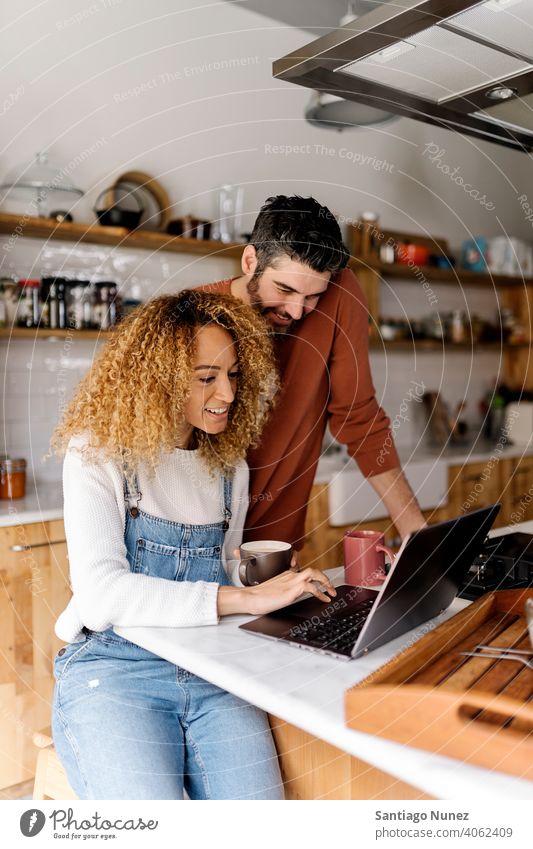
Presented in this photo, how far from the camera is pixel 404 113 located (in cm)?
141

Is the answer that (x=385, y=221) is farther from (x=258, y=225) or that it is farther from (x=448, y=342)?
(x=258, y=225)

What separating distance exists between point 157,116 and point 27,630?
177 centimetres

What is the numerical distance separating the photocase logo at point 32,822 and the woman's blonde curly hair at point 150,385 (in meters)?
0.49

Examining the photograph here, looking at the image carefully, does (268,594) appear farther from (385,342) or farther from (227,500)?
(385,342)

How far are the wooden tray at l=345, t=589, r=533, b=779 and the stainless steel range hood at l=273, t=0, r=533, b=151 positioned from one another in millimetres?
823

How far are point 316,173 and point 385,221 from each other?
635 mm

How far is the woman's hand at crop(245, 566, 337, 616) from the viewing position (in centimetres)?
109
